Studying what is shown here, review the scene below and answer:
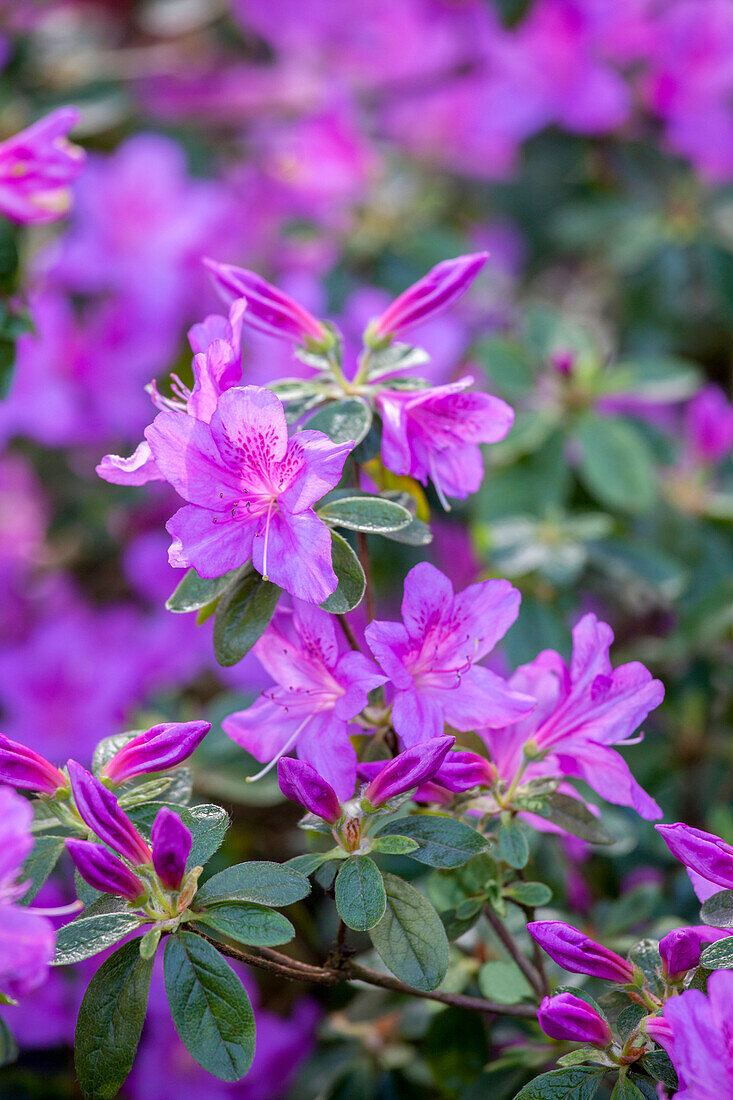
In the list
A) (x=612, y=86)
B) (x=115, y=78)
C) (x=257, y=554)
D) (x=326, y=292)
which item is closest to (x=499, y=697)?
(x=257, y=554)

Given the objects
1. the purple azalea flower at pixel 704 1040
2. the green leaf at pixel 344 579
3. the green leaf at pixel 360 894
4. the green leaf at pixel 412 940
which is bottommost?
the green leaf at pixel 412 940

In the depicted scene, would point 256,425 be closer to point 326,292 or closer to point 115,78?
point 326,292

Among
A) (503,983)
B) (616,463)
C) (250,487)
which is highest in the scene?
(250,487)

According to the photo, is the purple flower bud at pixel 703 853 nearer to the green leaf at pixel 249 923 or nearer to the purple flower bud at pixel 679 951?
the purple flower bud at pixel 679 951

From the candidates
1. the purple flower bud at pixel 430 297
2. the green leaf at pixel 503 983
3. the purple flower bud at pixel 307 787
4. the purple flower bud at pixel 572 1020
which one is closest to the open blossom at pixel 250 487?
the purple flower bud at pixel 307 787

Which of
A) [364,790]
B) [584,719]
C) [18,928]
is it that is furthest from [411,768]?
[18,928]

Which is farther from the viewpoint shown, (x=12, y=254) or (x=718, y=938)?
(x=12, y=254)

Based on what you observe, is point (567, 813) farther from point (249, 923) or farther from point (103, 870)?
point (103, 870)
